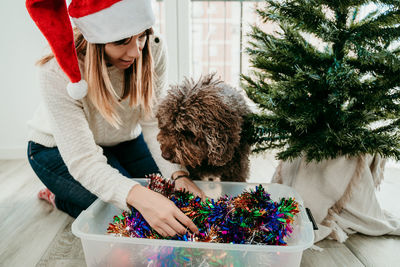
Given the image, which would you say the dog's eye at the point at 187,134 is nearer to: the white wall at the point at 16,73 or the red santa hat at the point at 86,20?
the red santa hat at the point at 86,20

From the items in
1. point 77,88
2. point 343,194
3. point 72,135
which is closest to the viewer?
point 77,88

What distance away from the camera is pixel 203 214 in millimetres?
865

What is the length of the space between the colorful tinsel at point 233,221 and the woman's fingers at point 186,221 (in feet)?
0.07

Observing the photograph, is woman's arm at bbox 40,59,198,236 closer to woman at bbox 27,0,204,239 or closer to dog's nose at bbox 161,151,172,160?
woman at bbox 27,0,204,239

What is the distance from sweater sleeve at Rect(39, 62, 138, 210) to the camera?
3.23 feet

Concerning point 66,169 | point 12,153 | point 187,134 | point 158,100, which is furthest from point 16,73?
point 187,134

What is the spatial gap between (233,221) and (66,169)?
0.79 meters

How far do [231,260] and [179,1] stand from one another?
1.77 m

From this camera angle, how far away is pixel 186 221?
2.71 feet

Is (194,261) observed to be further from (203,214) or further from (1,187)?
(1,187)

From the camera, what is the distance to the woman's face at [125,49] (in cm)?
92

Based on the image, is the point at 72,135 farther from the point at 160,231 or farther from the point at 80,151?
the point at 160,231


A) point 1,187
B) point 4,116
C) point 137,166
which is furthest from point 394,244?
point 4,116

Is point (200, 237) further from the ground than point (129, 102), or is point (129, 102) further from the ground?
point (129, 102)
